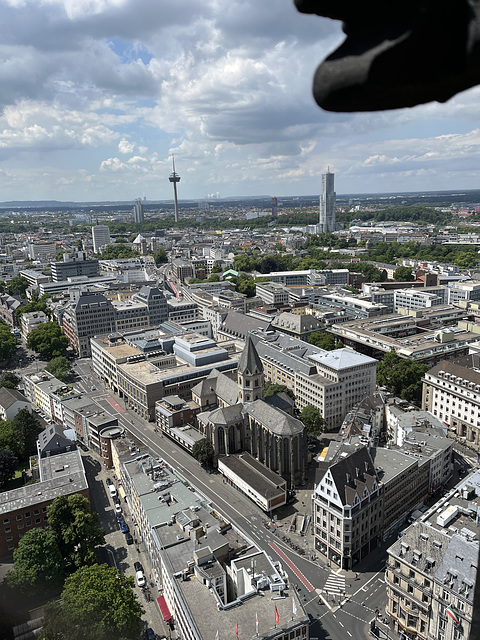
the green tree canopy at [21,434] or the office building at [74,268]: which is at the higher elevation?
the office building at [74,268]

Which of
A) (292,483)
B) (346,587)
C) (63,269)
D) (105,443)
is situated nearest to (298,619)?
(346,587)

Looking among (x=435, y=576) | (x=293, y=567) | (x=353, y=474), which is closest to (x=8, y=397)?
(x=293, y=567)

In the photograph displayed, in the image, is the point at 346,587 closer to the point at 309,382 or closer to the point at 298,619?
the point at 298,619

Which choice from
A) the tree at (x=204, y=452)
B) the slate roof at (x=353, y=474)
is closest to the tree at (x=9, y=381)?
the tree at (x=204, y=452)

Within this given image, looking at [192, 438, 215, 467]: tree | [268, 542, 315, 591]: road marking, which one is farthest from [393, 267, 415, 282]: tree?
[268, 542, 315, 591]: road marking

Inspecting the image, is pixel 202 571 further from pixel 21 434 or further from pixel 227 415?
pixel 21 434

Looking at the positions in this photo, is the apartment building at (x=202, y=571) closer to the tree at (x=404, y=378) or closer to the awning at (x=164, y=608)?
the awning at (x=164, y=608)

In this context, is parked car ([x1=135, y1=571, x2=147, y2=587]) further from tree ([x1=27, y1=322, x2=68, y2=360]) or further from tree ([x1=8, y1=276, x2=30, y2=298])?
tree ([x1=8, y1=276, x2=30, y2=298])
